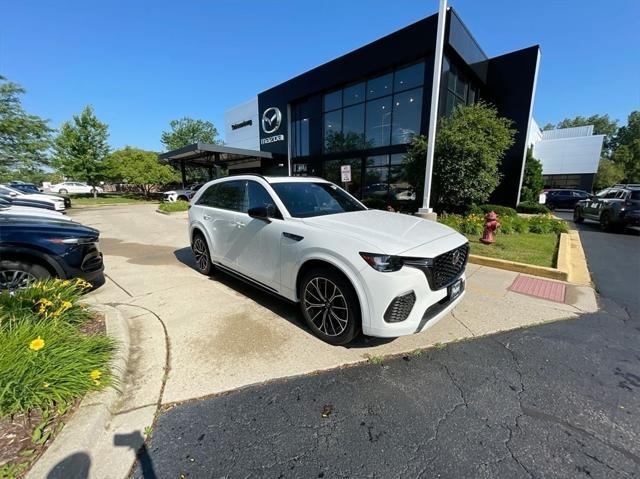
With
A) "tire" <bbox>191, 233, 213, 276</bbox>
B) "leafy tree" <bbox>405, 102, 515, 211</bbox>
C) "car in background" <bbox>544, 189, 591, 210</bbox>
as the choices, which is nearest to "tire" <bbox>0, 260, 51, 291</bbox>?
"tire" <bbox>191, 233, 213, 276</bbox>

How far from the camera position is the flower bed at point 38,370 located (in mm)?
1824

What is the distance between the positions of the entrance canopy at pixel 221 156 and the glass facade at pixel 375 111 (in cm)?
597

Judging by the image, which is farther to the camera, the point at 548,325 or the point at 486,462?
the point at 548,325

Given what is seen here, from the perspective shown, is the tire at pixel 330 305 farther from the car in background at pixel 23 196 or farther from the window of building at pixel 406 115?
the car in background at pixel 23 196

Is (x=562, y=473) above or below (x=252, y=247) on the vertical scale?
below

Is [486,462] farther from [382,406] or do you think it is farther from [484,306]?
[484,306]

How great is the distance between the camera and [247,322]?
11.8 ft

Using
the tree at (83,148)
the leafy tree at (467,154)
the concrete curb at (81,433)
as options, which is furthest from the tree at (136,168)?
the concrete curb at (81,433)

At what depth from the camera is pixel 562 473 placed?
1779mm

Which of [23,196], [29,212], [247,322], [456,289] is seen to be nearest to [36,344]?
[247,322]

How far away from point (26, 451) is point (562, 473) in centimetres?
326

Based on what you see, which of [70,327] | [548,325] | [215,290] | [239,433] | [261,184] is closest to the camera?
[239,433]

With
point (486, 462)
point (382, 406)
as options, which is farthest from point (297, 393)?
A: point (486, 462)

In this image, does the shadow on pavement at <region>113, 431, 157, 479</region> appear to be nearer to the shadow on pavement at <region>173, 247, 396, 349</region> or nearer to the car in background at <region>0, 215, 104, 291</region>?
the shadow on pavement at <region>173, 247, 396, 349</region>
